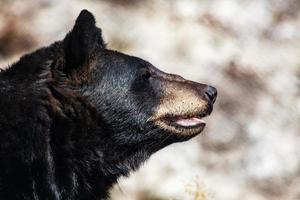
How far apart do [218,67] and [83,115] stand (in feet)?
16.2

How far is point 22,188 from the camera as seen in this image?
716 centimetres

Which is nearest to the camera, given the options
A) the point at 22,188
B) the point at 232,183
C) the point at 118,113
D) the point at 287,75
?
the point at 22,188

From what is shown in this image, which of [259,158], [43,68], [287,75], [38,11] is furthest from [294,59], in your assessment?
[43,68]

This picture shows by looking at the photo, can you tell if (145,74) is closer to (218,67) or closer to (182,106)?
(182,106)

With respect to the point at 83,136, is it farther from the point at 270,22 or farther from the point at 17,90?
the point at 270,22

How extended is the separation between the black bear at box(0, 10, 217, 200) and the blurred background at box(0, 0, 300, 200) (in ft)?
11.5

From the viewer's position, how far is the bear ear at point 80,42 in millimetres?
7422

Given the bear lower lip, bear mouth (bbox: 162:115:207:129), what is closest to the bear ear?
bear mouth (bbox: 162:115:207:129)

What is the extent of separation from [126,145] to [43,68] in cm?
91

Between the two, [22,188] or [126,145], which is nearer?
[22,188]

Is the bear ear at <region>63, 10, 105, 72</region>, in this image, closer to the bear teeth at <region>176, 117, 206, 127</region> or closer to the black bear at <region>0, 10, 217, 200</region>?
the black bear at <region>0, 10, 217, 200</region>

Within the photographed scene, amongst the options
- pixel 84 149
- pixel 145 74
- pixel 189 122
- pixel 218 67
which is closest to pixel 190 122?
pixel 189 122

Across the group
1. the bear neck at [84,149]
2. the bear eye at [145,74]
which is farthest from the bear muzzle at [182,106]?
the bear neck at [84,149]

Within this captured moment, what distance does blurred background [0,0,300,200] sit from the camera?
11570mm
